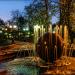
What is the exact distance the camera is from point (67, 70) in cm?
1195

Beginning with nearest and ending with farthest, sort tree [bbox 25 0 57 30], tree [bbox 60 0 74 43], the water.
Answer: the water < tree [bbox 60 0 74 43] < tree [bbox 25 0 57 30]

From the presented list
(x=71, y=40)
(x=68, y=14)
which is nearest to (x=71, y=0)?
(x=68, y=14)

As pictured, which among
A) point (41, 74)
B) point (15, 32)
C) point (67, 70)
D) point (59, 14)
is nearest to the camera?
point (41, 74)

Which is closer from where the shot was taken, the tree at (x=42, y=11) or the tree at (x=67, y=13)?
the tree at (x=67, y=13)

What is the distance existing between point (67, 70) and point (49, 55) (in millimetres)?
3004

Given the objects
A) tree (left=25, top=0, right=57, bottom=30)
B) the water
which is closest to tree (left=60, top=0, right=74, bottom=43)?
tree (left=25, top=0, right=57, bottom=30)

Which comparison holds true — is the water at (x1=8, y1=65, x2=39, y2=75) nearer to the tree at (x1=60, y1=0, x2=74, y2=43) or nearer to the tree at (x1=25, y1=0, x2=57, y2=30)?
the tree at (x1=60, y1=0, x2=74, y2=43)

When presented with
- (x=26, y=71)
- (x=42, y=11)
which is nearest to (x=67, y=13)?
(x=42, y=11)

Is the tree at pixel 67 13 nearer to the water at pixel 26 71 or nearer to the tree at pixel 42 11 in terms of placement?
the tree at pixel 42 11

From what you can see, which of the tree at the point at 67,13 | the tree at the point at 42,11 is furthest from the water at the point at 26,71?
the tree at the point at 42,11

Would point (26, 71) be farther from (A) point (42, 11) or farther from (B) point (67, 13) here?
(A) point (42, 11)

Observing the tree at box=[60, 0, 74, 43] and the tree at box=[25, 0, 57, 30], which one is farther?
the tree at box=[25, 0, 57, 30]

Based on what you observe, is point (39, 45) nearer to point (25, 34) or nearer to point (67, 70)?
point (67, 70)

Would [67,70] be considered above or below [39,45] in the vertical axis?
below
